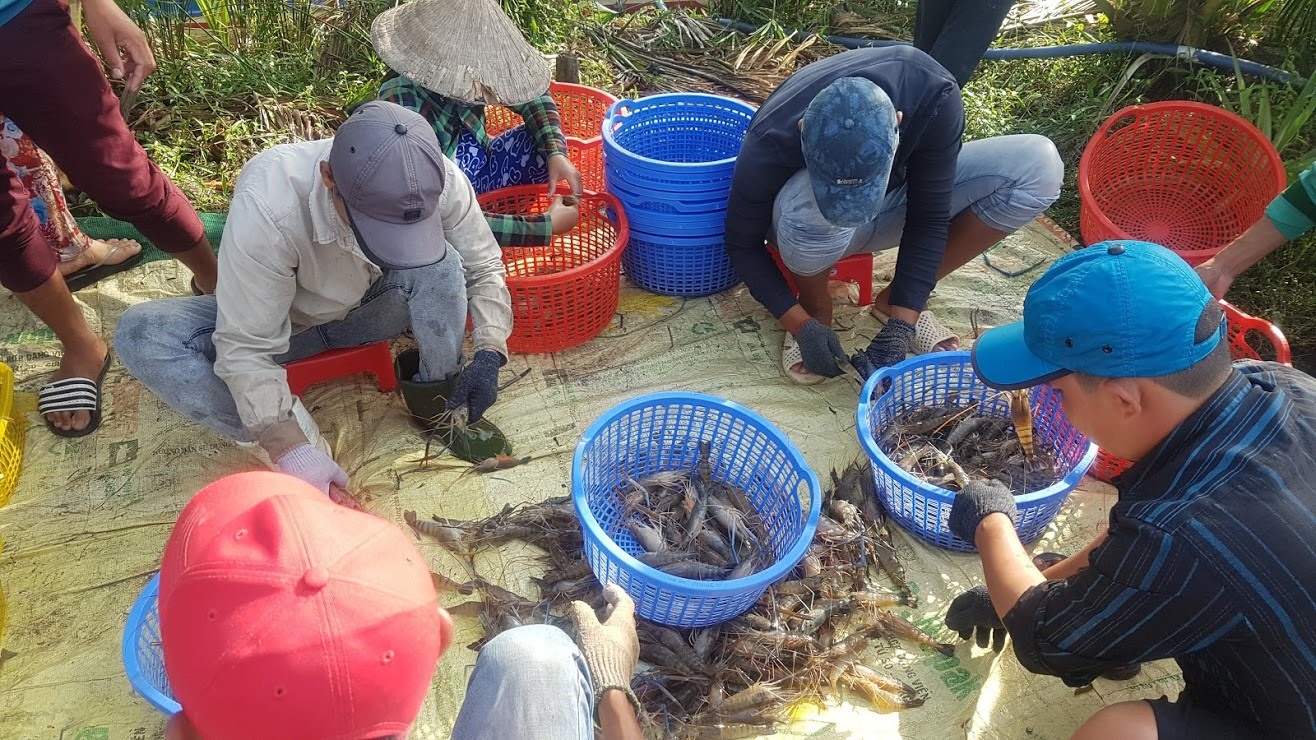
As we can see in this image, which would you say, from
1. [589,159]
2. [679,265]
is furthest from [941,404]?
[589,159]

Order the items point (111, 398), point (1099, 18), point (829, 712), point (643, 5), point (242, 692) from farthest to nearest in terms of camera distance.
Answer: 1. point (643, 5)
2. point (1099, 18)
3. point (111, 398)
4. point (829, 712)
5. point (242, 692)

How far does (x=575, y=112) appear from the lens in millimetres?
4230

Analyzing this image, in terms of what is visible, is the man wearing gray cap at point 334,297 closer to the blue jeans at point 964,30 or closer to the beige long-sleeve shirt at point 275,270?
the beige long-sleeve shirt at point 275,270

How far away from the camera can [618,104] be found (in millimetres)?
3674

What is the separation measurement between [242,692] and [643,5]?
17.9 ft

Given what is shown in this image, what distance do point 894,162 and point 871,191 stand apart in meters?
0.49

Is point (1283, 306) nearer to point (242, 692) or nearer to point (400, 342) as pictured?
point (400, 342)

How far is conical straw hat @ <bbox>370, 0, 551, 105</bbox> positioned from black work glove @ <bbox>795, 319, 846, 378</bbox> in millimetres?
1496

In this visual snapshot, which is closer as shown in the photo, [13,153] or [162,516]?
[162,516]

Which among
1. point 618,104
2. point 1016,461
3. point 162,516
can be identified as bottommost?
point 162,516

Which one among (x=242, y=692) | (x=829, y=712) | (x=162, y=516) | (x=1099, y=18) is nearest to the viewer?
(x=242, y=692)

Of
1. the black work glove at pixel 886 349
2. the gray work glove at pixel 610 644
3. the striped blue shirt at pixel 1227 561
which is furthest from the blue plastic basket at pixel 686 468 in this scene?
the striped blue shirt at pixel 1227 561

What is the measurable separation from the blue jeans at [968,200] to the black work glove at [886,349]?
13.6 inches

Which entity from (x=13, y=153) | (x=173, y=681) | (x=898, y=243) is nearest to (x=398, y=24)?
(x=13, y=153)
